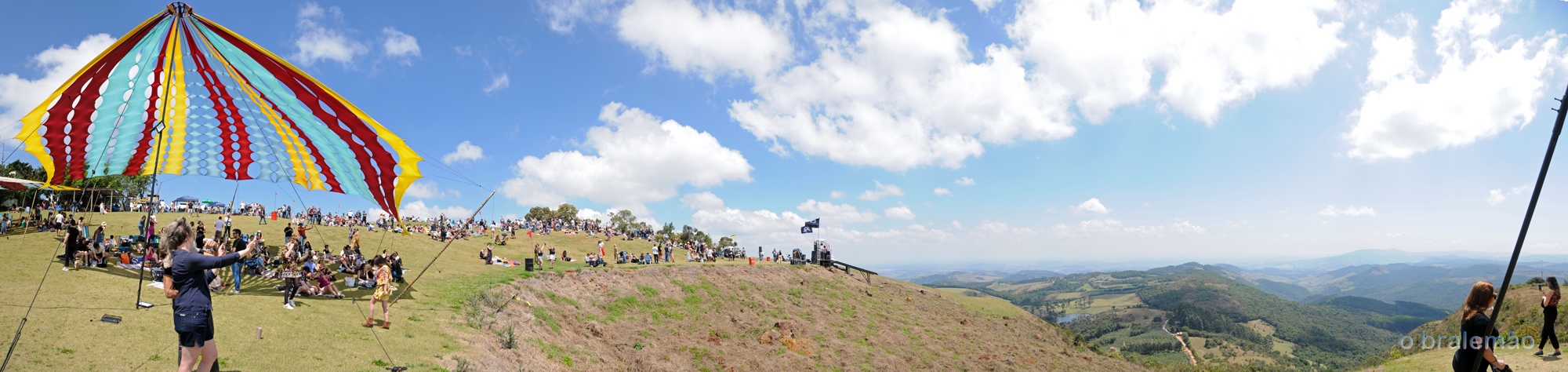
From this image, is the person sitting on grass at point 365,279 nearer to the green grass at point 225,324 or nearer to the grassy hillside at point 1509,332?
the green grass at point 225,324

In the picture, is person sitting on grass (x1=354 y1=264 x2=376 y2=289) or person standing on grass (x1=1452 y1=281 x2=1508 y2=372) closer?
person standing on grass (x1=1452 y1=281 x2=1508 y2=372)

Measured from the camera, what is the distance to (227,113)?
17047 mm

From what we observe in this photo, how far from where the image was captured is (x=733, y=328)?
2852cm

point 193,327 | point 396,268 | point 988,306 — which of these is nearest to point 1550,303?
point 193,327

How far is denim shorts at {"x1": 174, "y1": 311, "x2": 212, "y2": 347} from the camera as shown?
285 inches

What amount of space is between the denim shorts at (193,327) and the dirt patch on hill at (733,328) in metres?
6.33

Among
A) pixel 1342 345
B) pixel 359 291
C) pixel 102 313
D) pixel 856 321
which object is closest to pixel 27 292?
pixel 102 313

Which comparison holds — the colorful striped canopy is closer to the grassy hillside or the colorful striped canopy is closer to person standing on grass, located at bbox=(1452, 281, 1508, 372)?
person standing on grass, located at bbox=(1452, 281, 1508, 372)

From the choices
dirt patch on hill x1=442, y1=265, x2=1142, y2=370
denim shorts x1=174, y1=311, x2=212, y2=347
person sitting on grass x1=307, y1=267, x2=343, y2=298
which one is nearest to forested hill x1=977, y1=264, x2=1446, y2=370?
dirt patch on hill x1=442, y1=265, x2=1142, y2=370

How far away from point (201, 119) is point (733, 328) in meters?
19.9

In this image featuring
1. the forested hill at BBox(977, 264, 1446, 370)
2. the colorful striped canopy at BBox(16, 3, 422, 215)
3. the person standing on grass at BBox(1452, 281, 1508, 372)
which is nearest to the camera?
the person standing on grass at BBox(1452, 281, 1508, 372)

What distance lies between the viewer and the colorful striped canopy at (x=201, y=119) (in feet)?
44.9

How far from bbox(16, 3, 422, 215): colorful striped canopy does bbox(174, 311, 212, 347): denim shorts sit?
22.2 ft

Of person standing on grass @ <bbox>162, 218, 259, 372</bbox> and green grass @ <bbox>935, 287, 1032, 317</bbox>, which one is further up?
person standing on grass @ <bbox>162, 218, 259, 372</bbox>
